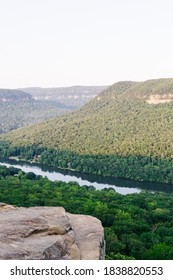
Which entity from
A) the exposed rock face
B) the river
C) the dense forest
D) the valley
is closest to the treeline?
the valley

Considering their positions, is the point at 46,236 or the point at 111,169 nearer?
the point at 46,236

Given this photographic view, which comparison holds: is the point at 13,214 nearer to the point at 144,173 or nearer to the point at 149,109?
the point at 144,173

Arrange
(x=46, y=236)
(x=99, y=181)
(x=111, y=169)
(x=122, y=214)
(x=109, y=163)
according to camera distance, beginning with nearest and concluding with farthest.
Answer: (x=46, y=236)
(x=122, y=214)
(x=99, y=181)
(x=111, y=169)
(x=109, y=163)

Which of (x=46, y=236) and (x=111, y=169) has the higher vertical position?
(x=46, y=236)

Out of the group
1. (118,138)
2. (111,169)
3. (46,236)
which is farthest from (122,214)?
(118,138)

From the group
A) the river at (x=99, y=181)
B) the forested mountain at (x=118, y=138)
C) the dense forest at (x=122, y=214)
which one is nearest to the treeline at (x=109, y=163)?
the forested mountain at (x=118, y=138)

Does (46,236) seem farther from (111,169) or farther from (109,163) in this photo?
(109,163)
